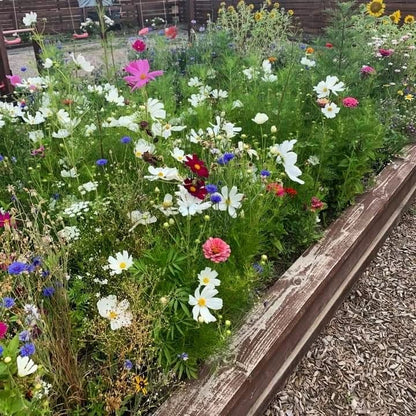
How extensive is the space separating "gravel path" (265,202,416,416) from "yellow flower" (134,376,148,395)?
0.74m

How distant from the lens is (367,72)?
331 centimetres

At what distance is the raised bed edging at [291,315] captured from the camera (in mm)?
1474

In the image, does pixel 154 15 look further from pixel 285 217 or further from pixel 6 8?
pixel 285 217

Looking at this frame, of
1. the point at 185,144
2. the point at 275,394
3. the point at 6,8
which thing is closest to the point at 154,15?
the point at 6,8

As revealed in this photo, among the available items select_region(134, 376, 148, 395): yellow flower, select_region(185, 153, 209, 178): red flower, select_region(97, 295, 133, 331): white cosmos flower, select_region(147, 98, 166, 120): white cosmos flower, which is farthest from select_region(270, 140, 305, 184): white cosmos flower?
select_region(134, 376, 148, 395): yellow flower

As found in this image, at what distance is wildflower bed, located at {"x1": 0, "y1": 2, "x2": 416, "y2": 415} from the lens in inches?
52.2

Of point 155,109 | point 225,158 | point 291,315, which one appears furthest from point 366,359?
point 155,109

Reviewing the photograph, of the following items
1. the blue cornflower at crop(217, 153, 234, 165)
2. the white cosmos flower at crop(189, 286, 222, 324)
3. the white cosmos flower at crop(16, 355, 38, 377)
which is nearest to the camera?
the white cosmos flower at crop(16, 355, 38, 377)

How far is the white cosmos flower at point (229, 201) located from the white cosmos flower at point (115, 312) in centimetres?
49

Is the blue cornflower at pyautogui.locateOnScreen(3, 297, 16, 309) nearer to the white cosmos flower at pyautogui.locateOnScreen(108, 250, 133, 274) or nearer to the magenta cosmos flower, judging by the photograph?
the white cosmos flower at pyautogui.locateOnScreen(108, 250, 133, 274)

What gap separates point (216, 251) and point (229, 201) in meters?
0.28

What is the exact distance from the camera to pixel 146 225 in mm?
1672

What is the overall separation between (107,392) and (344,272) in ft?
4.71

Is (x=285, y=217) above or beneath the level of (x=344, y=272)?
above
